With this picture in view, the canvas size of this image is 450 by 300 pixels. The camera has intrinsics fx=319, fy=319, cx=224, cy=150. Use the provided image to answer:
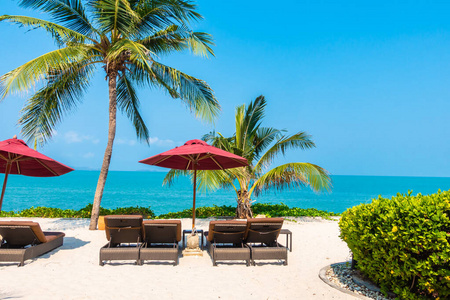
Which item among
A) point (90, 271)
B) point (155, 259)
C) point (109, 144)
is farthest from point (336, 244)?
point (109, 144)

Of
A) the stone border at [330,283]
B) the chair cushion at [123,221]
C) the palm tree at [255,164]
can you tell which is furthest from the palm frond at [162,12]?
the stone border at [330,283]

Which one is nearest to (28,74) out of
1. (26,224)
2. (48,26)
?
(48,26)

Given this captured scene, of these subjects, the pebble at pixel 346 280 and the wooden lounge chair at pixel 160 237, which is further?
the wooden lounge chair at pixel 160 237

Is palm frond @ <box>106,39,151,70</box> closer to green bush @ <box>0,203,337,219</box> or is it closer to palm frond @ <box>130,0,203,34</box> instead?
palm frond @ <box>130,0,203,34</box>

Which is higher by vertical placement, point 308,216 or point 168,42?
point 168,42

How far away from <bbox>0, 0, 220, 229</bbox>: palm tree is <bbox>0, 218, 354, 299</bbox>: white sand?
12.4 feet

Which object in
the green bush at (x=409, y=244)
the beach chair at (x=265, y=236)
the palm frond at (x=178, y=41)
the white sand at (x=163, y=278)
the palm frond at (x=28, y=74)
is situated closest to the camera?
the green bush at (x=409, y=244)

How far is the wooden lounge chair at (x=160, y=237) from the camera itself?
534 cm

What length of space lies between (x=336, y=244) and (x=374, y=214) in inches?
140

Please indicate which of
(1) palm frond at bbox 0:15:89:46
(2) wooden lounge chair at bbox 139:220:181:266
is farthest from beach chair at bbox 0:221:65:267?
(1) palm frond at bbox 0:15:89:46

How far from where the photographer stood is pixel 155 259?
535 centimetres

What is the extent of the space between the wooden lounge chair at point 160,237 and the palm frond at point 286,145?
5.90 meters

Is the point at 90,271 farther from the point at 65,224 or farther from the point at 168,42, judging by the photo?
the point at 168,42

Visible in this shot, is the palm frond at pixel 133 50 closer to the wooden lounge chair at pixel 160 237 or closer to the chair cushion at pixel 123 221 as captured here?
the chair cushion at pixel 123 221
